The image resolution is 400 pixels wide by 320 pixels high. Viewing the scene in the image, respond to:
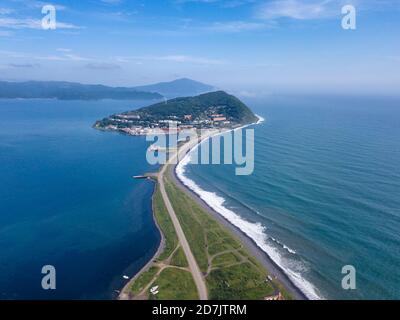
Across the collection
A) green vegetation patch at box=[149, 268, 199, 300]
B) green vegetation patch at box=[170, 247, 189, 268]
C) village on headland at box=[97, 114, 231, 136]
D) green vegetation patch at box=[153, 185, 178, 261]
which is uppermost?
village on headland at box=[97, 114, 231, 136]

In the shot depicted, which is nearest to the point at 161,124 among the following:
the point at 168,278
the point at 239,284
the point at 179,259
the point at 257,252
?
the point at 257,252

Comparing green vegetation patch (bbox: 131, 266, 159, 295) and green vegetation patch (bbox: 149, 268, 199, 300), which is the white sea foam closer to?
green vegetation patch (bbox: 149, 268, 199, 300)

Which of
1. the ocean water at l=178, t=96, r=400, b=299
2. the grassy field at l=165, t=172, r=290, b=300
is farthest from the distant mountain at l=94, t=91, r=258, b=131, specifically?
the grassy field at l=165, t=172, r=290, b=300

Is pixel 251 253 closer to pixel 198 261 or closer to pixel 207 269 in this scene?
pixel 207 269

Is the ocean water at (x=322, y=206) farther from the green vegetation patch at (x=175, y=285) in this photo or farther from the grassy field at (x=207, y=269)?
the green vegetation patch at (x=175, y=285)

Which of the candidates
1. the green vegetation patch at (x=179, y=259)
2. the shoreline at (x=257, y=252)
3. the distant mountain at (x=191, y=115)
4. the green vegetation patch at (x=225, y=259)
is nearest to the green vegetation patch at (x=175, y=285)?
the green vegetation patch at (x=179, y=259)

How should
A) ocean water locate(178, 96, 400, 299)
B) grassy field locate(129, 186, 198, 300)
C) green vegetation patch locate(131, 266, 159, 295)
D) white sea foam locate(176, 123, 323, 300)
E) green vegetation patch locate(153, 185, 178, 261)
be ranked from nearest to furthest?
grassy field locate(129, 186, 198, 300), green vegetation patch locate(131, 266, 159, 295), white sea foam locate(176, 123, 323, 300), ocean water locate(178, 96, 400, 299), green vegetation patch locate(153, 185, 178, 261)

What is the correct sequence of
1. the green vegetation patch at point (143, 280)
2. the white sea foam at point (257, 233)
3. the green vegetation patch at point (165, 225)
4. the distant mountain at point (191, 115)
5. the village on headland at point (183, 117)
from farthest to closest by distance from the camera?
the distant mountain at point (191, 115)
the village on headland at point (183, 117)
the green vegetation patch at point (165, 225)
the white sea foam at point (257, 233)
the green vegetation patch at point (143, 280)
